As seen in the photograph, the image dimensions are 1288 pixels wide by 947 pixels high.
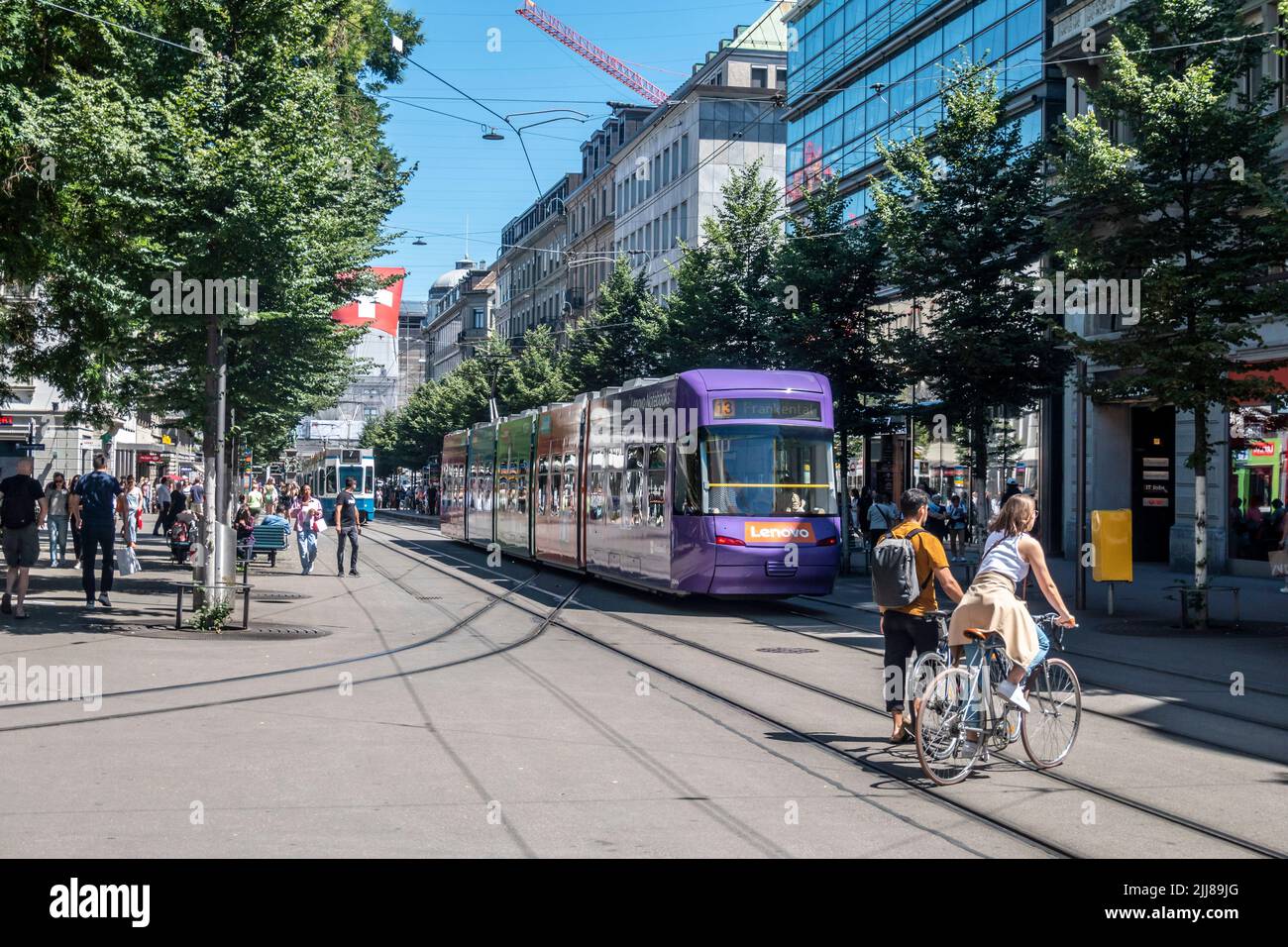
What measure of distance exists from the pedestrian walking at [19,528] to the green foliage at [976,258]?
14605mm

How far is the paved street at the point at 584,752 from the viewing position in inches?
272

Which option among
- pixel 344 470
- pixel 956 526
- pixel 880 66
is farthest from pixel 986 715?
pixel 344 470

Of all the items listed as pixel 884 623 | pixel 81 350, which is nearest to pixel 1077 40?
pixel 81 350

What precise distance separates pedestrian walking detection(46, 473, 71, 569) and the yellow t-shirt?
2265 centimetres

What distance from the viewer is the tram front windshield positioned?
1981 centimetres

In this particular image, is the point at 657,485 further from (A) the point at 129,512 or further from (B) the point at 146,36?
(A) the point at 129,512

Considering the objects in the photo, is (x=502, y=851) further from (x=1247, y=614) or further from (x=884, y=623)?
(x=1247, y=614)

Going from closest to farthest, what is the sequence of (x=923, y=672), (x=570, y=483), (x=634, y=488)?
(x=923, y=672) → (x=634, y=488) → (x=570, y=483)

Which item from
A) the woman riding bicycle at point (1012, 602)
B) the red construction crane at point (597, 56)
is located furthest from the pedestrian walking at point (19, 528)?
the red construction crane at point (597, 56)

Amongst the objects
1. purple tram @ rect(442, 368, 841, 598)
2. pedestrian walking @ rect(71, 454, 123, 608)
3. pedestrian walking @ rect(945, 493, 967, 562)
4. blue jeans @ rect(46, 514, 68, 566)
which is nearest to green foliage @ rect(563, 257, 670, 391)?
pedestrian walking @ rect(945, 493, 967, 562)

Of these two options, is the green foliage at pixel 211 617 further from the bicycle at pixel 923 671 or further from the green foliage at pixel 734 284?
the green foliage at pixel 734 284

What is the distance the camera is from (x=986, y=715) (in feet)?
28.5

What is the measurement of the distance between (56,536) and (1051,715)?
1037 inches
